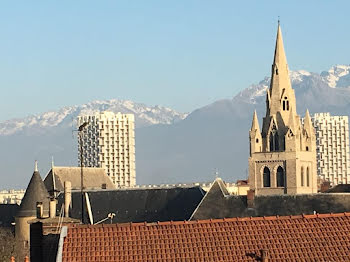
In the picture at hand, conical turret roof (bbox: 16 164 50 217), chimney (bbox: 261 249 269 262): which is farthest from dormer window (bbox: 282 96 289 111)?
chimney (bbox: 261 249 269 262)

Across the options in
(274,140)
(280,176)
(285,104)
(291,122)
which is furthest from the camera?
(280,176)

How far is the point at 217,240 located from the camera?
52.4 m

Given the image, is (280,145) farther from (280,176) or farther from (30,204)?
(30,204)

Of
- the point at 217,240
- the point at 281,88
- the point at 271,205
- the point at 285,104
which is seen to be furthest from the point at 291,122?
the point at 217,240

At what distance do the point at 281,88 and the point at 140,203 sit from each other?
214 feet

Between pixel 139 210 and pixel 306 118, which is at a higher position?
pixel 306 118

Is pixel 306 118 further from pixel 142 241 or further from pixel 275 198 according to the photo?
pixel 142 241

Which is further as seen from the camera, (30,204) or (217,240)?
(30,204)

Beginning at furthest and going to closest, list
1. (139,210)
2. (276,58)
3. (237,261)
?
(276,58), (139,210), (237,261)

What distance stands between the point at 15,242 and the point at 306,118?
94341mm

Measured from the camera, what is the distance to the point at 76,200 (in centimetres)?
12625

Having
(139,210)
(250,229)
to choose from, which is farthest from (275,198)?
(250,229)

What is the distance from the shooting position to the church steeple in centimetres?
18550

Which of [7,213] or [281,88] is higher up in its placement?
[281,88]
